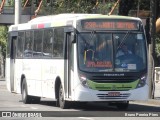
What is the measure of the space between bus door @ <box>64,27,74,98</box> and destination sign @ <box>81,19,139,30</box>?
563mm

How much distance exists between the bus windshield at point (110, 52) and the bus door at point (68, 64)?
1.81 ft

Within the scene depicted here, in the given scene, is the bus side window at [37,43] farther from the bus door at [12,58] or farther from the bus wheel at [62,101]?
the bus door at [12,58]

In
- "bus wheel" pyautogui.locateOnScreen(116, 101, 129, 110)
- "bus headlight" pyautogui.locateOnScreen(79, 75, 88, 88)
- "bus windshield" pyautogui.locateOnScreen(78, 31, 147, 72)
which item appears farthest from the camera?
"bus wheel" pyautogui.locateOnScreen(116, 101, 129, 110)

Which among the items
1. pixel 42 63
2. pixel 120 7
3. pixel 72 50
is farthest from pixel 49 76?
pixel 120 7

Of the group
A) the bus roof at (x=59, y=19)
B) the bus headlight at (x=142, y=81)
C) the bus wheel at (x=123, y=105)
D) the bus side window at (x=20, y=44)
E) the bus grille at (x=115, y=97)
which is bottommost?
the bus wheel at (x=123, y=105)

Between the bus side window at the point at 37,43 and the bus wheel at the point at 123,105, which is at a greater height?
the bus side window at the point at 37,43

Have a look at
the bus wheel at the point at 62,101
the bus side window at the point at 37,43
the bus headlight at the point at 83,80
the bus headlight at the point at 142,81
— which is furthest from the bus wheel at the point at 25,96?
the bus headlight at the point at 142,81

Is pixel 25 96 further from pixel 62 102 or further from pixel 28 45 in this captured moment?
pixel 62 102

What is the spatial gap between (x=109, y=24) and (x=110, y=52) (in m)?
0.97

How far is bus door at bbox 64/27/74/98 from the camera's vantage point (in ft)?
73.5

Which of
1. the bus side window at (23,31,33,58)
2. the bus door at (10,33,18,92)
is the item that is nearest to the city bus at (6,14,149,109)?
the bus side window at (23,31,33,58)

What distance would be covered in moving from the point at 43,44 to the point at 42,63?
69cm

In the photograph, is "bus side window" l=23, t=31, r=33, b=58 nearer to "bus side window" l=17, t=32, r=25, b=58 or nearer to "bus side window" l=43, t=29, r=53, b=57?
"bus side window" l=17, t=32, r=25, b=58

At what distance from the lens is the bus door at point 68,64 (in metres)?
22.4
